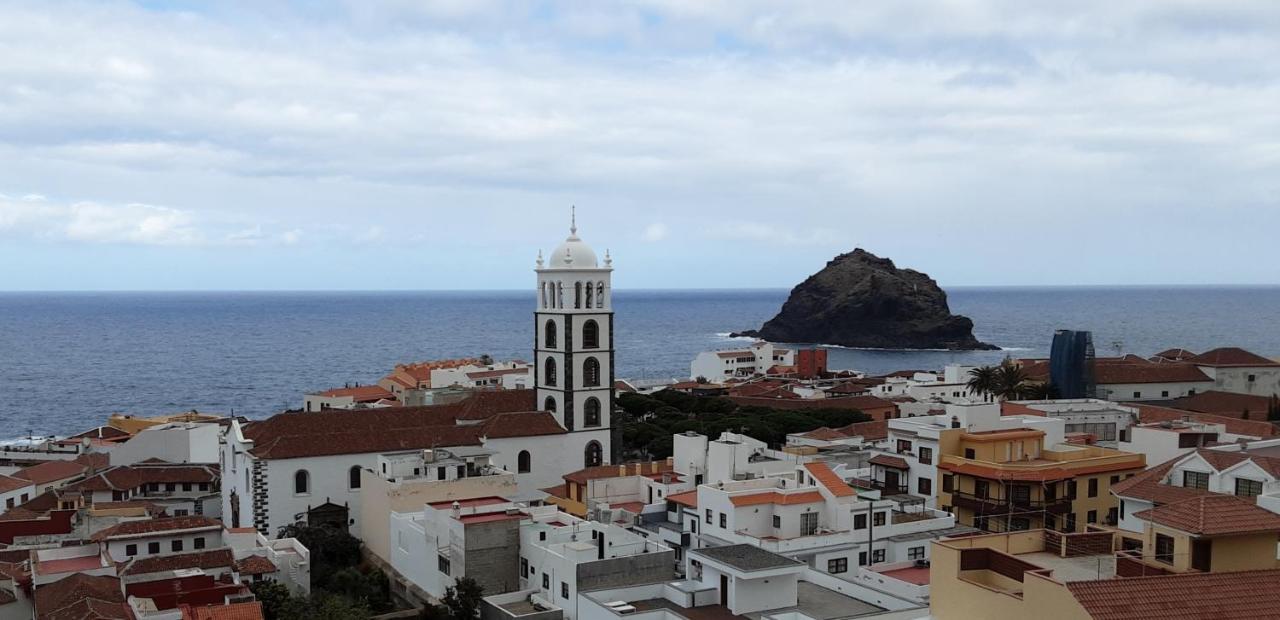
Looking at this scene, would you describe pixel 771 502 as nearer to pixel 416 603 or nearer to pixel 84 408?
pixel 416 603

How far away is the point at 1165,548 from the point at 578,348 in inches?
1264

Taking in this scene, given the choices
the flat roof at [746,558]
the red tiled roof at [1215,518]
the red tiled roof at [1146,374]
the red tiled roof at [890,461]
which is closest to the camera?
the red tiled roof at [1215,518]

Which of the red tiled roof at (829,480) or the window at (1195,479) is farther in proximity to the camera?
the red tiled roof at (829,480)

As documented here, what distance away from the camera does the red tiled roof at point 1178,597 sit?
1318 cm

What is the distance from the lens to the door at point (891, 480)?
38.0 m

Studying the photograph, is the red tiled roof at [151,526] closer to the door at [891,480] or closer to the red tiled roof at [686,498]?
the red tiled roof at [686,498]

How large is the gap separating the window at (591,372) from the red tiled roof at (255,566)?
16833mm

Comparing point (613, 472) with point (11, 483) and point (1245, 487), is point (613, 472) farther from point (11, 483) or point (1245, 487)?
point (11, 483)

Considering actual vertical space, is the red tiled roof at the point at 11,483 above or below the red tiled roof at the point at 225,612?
below

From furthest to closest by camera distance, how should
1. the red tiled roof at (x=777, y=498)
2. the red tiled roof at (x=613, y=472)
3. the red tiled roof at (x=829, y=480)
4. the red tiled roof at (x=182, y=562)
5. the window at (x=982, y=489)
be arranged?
the red tiled roof at (x=613, y=472) → the window at (x=982, y=489) → the red tiled roof at (x=829, y=480) → the red tiled roof at (x=777, y=498) → the red tiled roof at (x=182, y=562)

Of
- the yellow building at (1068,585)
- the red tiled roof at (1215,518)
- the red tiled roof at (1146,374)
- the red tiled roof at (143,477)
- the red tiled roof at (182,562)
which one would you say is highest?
the red tiled roof at (1215,518)

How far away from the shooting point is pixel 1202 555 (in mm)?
15398

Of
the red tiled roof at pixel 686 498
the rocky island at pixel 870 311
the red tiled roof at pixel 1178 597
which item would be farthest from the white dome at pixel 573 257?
the rocky island at pixel 870 311

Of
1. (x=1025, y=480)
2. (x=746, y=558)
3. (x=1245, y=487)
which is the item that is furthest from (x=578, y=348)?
(x=1245, y=487)
